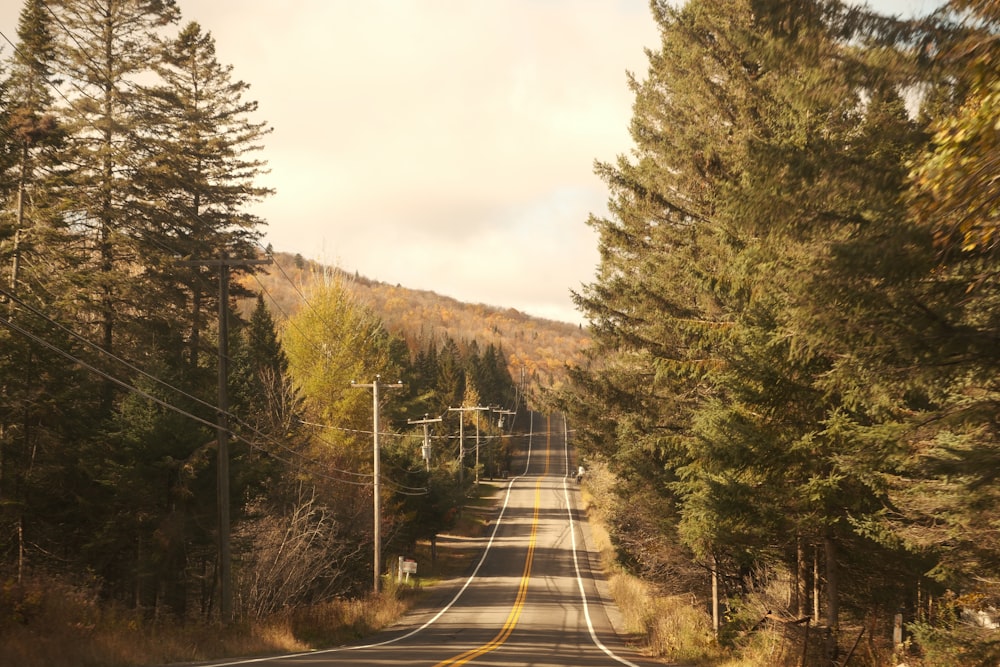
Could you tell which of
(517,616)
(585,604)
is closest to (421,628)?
(517,616)

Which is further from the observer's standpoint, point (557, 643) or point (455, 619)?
point (455, 619)

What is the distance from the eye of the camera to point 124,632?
16938mm

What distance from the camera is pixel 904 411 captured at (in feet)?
39.0

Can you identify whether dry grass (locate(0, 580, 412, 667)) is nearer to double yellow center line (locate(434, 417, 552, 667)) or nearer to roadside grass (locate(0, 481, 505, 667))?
roadside grass (locate(0, 481, 505, 667))

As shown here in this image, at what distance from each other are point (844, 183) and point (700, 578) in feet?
65.3

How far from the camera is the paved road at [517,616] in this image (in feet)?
60.8

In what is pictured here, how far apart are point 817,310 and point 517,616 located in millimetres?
29347

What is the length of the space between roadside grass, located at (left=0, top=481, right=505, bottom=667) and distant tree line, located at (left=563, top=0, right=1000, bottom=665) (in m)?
10.2

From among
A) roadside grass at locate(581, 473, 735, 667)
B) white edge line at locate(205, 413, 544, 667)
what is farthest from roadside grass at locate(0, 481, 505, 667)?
roadside grass at locate(581, 473, 735, 667)

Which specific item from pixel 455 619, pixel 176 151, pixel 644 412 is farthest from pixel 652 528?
pixel 176 151

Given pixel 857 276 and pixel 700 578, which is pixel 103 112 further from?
pixel 857 276

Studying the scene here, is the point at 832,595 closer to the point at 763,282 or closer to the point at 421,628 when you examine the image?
the point at 763,282

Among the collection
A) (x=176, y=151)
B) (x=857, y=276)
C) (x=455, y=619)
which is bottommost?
(x=455, y=619)

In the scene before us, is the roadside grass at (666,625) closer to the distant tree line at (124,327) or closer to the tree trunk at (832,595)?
the tree trunk at (832,595)
